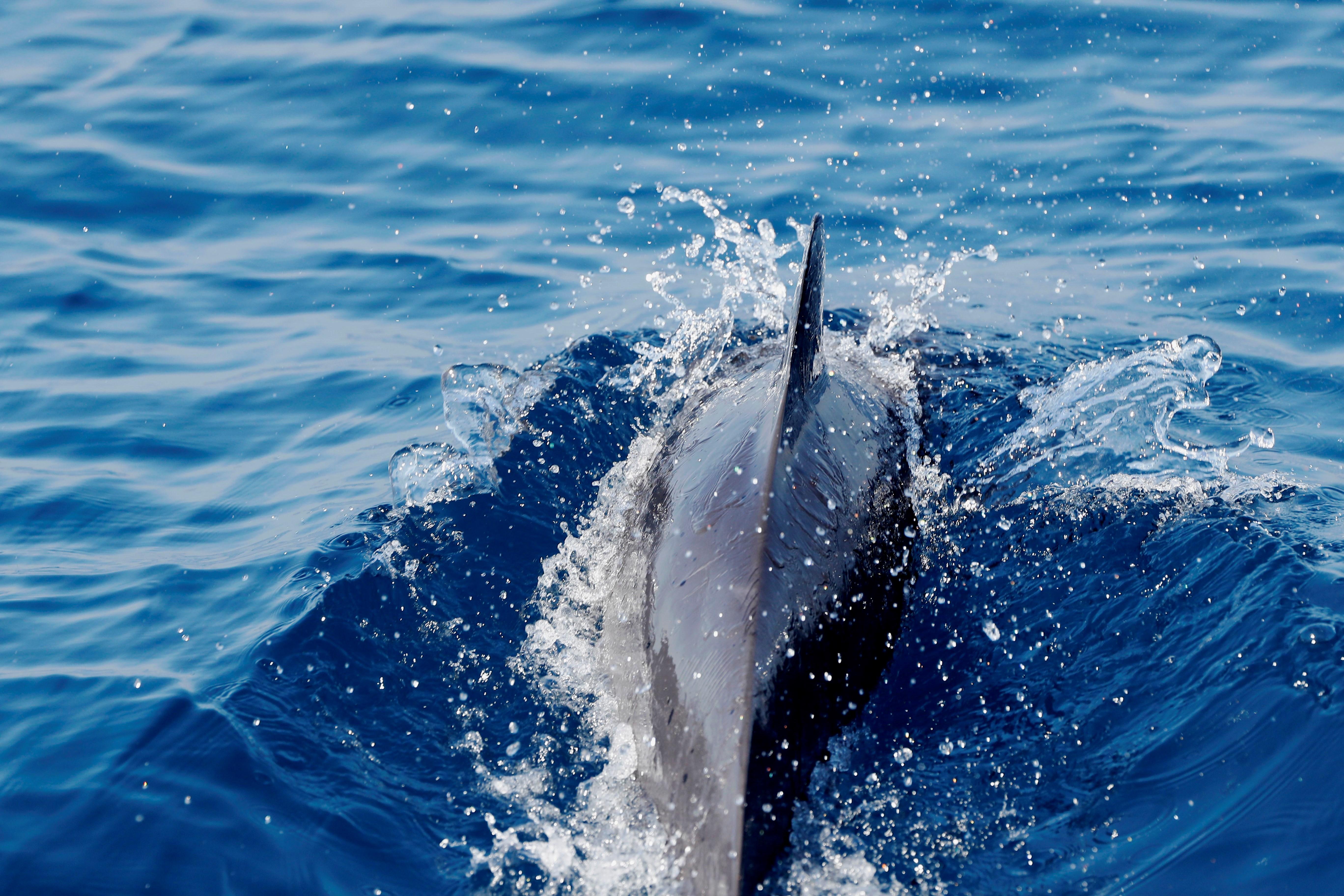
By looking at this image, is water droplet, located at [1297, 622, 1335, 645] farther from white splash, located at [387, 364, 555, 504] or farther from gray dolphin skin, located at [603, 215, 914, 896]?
white splash, located at [387, 364, 555, 504]

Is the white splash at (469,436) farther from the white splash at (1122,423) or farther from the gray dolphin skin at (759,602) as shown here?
the white splash at (1122,423)

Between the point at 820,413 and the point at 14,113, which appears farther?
the point at 14,113

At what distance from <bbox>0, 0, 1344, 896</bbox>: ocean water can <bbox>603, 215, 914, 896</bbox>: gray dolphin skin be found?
22 centimetres

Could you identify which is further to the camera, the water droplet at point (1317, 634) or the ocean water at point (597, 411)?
the water droplet at point (1317, 634)

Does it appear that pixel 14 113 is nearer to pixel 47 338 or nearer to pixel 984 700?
pixel 47 338

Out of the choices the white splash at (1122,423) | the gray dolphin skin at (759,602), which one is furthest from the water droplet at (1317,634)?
the gray dolphin skin at (759,602)

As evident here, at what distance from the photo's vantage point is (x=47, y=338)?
33.2 feet

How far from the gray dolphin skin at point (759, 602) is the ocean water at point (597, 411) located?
224 mm

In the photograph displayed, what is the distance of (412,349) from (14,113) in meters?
7.45

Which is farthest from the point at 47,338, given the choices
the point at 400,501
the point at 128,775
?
the point at 128,775

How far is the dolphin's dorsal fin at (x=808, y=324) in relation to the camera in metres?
5.47

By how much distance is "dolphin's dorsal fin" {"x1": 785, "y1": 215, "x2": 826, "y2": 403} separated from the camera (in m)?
5.47

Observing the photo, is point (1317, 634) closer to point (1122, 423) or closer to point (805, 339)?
point (1122, 423)

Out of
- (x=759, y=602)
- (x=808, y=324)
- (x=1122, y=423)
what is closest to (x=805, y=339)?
(x=808, y=324)
